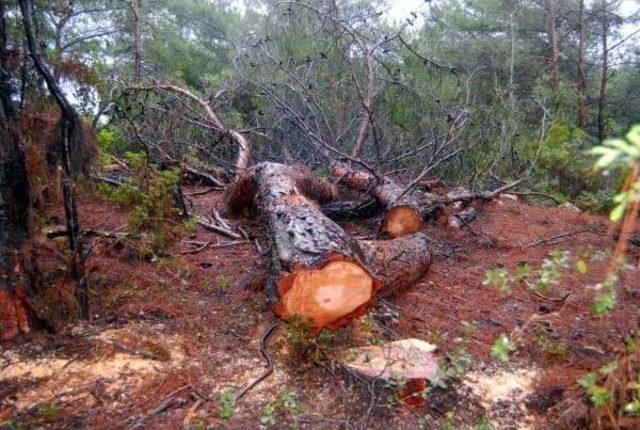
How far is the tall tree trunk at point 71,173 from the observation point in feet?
8.90

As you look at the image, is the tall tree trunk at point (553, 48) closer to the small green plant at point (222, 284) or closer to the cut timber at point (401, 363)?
the small green plant at point (222, 284)

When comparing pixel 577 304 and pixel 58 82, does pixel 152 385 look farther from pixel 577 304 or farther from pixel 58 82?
pixel 577 304

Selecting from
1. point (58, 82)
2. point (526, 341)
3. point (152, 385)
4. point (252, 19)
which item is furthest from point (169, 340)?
point (252, 19)

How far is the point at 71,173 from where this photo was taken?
2.89 meters

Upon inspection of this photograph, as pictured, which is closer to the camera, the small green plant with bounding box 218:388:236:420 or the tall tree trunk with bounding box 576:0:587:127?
the small green plant with bounding box 218:388:236:420

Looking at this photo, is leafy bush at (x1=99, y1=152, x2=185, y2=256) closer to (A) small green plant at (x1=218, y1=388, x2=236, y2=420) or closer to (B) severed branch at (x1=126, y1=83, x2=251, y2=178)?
(A) small green plant at (x1=218, y1=388, x2=236, y2=420)

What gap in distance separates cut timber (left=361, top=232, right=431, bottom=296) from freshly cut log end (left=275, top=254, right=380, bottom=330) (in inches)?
19.8

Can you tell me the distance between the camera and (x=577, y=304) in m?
3.75

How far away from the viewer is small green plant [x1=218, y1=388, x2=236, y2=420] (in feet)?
7.38

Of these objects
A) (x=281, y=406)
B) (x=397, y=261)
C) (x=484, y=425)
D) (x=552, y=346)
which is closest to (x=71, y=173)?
(x=281, y=406)

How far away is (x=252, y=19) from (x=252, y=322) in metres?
14.6

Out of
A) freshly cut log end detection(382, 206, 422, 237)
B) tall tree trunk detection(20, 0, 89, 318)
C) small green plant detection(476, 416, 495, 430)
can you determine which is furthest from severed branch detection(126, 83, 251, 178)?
small green plant detection(476, 416, 495, 430)

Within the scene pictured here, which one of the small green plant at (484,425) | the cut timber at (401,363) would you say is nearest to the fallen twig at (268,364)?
the cut timber at (401,363)

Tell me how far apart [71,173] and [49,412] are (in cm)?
146
